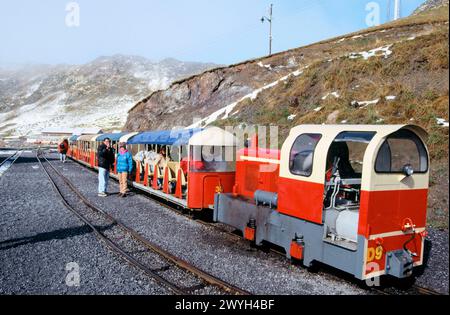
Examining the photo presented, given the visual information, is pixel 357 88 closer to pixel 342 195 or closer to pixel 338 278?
pixel 342 195

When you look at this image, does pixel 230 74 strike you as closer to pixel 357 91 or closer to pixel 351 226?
pixel 357 91

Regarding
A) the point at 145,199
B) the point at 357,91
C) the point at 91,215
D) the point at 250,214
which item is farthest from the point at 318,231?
the point at 357,91

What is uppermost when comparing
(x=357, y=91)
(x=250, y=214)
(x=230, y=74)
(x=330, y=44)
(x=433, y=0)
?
(x=433, y=0)

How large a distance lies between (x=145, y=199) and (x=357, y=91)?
38.0ft

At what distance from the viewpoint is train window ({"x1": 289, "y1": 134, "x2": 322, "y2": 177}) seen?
6.41 metres

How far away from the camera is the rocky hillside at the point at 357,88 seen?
13.9 metres

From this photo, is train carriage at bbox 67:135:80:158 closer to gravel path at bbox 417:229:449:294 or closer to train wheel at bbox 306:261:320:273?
train wheel at bbox 306:261:320:273

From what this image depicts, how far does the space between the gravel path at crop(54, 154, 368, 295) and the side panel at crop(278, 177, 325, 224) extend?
41.1 inches

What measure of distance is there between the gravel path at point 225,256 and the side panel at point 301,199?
1.04 m

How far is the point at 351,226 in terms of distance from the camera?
593 centimetres

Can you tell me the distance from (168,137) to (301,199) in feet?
22.4

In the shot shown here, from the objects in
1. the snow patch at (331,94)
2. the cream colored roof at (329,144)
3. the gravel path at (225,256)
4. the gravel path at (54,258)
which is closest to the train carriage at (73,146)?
the gravel path at (54,258)

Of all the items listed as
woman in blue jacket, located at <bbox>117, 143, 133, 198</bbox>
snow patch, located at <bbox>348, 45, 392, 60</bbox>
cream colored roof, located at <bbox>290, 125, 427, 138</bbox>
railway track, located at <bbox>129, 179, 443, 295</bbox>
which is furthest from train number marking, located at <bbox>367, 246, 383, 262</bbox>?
snow patch, located at <bbox>348, 45, 392, 60</bbox>

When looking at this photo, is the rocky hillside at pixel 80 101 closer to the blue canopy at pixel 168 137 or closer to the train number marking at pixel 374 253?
the blue canopy at pixel 168 137
